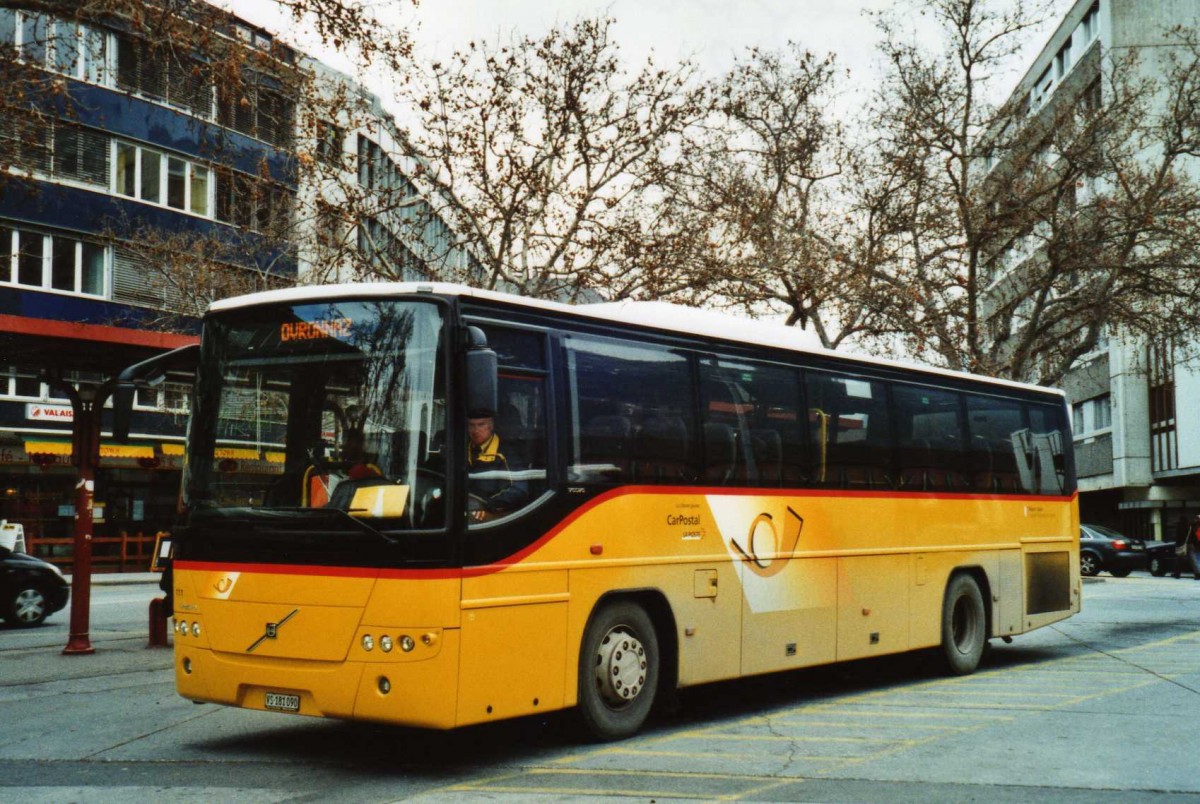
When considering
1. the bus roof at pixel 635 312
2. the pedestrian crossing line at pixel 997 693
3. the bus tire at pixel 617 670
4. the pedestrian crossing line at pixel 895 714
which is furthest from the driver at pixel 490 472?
the pedestrian crossing line at pixel 997 693

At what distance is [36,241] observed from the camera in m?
35.5

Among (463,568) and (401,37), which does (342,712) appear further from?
(401,37)

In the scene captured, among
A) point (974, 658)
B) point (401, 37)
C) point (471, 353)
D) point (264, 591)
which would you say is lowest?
point (974, 658)

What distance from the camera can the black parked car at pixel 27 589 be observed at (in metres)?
19.2

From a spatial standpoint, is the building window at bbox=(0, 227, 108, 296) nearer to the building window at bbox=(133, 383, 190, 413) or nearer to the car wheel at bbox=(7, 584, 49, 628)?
the building window at bbox=(133, 383, 190, 413)

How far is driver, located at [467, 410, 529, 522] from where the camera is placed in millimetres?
8109

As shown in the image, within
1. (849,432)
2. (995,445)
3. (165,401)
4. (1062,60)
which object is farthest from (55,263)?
(1062,60)

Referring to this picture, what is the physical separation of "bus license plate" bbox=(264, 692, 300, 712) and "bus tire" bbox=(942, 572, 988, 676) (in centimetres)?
743

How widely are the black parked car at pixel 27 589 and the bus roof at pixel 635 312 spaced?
11.0 meters

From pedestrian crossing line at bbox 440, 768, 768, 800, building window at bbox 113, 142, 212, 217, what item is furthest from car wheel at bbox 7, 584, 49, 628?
building window at bbox 113, 142, 212, 217

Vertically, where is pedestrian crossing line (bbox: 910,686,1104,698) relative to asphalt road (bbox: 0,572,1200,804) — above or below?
below

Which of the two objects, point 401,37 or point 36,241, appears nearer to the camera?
point 401,37

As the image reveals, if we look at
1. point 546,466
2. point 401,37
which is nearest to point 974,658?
point 546,466

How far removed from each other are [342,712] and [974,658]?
319 inches
